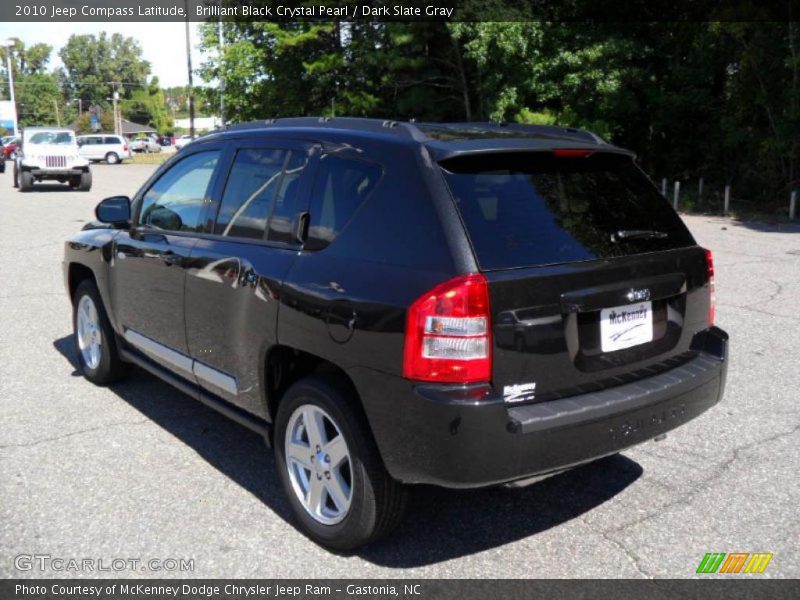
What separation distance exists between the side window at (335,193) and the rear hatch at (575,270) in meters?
0.40

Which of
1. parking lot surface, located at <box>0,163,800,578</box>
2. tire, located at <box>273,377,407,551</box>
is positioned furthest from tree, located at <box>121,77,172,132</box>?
tire, located at <box>273,377,407,551</box>

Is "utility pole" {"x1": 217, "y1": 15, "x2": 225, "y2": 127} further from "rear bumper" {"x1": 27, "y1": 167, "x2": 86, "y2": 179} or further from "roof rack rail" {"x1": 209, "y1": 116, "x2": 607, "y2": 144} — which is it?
"roof rack rail" {"x1": 209, "y1": 116, "x2": 607, "y2": 144}

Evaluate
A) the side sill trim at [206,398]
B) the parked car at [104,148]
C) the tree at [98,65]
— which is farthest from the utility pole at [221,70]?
the tree at [98,65]

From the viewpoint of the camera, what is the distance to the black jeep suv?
2.89m

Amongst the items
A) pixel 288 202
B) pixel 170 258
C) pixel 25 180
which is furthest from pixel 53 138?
pixel 288 202

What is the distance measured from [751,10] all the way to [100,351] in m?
17.9

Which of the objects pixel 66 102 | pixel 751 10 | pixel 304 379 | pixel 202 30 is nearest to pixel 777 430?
pixel 304 379

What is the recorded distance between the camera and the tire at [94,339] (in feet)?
17.7

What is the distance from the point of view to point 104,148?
50688mm

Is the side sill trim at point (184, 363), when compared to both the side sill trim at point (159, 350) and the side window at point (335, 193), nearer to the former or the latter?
the side sill trim at point (159, 350)

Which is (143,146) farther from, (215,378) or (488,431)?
(488,431)

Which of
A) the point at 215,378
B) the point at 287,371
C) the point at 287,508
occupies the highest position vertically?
the point at 287,371

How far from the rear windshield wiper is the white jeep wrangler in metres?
25.2

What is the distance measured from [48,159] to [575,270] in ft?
84.1
